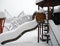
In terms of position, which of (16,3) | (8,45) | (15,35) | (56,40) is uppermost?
(16,3)

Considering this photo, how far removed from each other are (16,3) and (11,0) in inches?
14.0

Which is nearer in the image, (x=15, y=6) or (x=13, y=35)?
(x=13, y=35)

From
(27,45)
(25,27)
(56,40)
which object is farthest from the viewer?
(25,27)

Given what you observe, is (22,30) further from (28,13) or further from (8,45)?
(28,13)

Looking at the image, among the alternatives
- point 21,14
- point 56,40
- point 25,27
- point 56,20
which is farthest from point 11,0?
point 56,40

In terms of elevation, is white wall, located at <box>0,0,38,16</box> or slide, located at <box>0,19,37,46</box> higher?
white wall, located at <box>0,0,38,16</box>

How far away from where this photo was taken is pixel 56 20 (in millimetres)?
4508

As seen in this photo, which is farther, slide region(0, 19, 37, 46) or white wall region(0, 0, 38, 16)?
white wall region(0, 0, 38, 16)

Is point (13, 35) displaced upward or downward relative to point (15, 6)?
downward

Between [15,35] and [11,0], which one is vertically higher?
[11,0]

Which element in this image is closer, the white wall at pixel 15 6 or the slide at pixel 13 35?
the slide at pixel 13 35

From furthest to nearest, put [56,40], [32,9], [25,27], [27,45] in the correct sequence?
[32,9] → [25,27] → [27,45] → [56,40]

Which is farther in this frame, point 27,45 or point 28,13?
point 28,13

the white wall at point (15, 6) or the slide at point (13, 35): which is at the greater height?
the white wall at point (15, 6)
